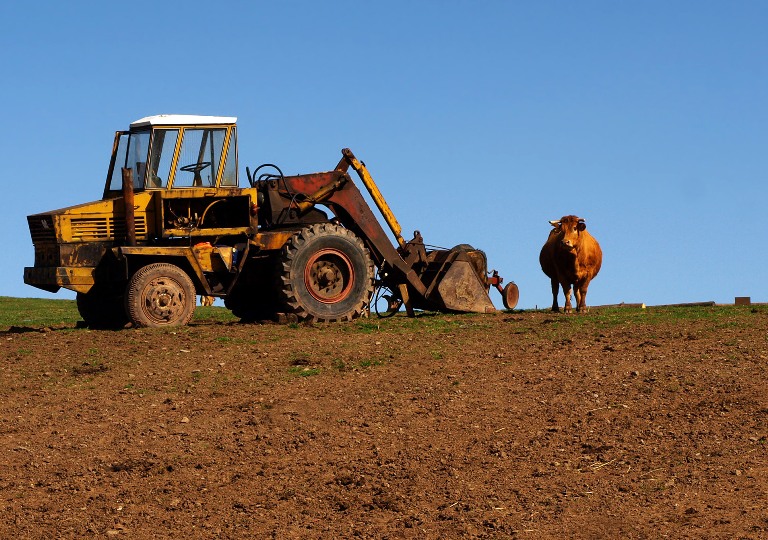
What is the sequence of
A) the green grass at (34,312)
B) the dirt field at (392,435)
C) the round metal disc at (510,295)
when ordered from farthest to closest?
the green grass at (34,312) < the round metal disc at (510,295) < the dirt field at (392,435)

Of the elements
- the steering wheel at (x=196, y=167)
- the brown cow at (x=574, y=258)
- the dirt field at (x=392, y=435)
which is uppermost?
the steering wheel at (x=196, y=167)

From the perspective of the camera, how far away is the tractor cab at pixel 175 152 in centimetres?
2094

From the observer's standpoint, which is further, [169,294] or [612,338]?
[169,294]

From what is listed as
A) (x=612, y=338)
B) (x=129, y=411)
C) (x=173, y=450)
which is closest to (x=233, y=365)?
(x=129, y=411)

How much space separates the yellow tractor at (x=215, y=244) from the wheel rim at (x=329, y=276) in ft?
0.08

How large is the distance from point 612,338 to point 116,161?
9526mm

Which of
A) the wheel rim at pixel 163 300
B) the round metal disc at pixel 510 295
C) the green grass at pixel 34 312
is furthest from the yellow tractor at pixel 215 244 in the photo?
the green grass at pixel 34 312

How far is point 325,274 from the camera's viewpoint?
836 inches

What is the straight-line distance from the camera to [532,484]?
1137 cm

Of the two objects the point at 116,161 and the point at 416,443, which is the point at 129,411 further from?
the point at 116,161

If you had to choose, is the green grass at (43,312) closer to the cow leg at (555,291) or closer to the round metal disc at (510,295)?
the round metal disc at (510,295)

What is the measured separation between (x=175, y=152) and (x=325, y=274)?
341cm

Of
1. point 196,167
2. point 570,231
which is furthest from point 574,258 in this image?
point 196,167

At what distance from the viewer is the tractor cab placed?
20.9 metres
